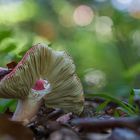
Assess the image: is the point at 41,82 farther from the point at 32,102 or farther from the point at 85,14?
the point at 85,14

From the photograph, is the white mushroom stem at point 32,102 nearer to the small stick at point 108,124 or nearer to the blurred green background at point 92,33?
the small stick at point 108,124

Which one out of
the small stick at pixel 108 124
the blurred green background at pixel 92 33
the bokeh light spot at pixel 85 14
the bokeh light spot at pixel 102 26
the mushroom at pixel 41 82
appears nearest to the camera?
the small stick at pixel 108 124

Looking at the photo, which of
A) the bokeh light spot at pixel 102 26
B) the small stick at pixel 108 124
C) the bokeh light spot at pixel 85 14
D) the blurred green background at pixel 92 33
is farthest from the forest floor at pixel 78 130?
the bokeh light spot at pixel 102 26

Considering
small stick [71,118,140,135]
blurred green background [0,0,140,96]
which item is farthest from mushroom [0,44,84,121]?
blurred green background [0,0,140,96]

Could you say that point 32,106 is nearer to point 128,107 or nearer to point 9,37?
point 128,107

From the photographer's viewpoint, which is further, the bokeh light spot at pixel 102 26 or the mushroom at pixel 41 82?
the bokeh light spot at pixel 102 26

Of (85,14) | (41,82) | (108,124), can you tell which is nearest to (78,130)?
(108,124)

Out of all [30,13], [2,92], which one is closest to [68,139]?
[2,92]

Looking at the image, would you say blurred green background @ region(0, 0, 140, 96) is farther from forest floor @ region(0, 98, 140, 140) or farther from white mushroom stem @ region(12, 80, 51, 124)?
forest floor @ region(0, 98, 140, 140)
